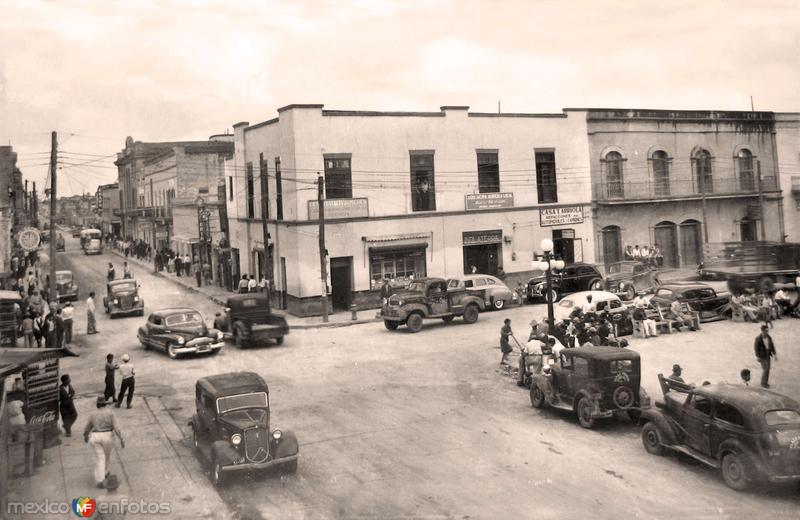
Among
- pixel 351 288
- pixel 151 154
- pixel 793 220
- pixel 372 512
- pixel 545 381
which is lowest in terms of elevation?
pixel 372 512

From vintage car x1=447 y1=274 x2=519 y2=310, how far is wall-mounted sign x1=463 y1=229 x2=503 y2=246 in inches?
157

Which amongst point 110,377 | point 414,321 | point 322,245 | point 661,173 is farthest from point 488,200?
point 110,377

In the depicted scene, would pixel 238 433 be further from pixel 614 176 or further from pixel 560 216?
pixel 614 176

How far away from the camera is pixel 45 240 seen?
7706 cm

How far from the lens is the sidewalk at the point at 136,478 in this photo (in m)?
10.8

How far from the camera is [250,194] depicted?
3797cm

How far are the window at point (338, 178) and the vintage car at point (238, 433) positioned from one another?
Answer: 19667 millimetres

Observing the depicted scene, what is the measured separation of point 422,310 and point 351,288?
6.98 metres

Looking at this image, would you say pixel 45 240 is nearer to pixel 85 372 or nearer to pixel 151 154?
pixel 151 154

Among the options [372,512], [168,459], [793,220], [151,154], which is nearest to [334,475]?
[372,512]

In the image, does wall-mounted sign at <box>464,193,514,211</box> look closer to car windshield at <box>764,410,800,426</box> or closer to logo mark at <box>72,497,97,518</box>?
car windshield at <box>764,410,800,426</box>

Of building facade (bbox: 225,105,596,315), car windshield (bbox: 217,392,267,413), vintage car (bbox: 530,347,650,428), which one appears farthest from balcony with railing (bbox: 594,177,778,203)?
car windshield (bbox: 217,392,267,413)

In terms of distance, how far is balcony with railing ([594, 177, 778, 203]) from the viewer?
38750mm

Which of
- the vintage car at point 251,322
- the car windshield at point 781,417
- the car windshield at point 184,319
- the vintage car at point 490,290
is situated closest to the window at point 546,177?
the vintage car at point 490,290
